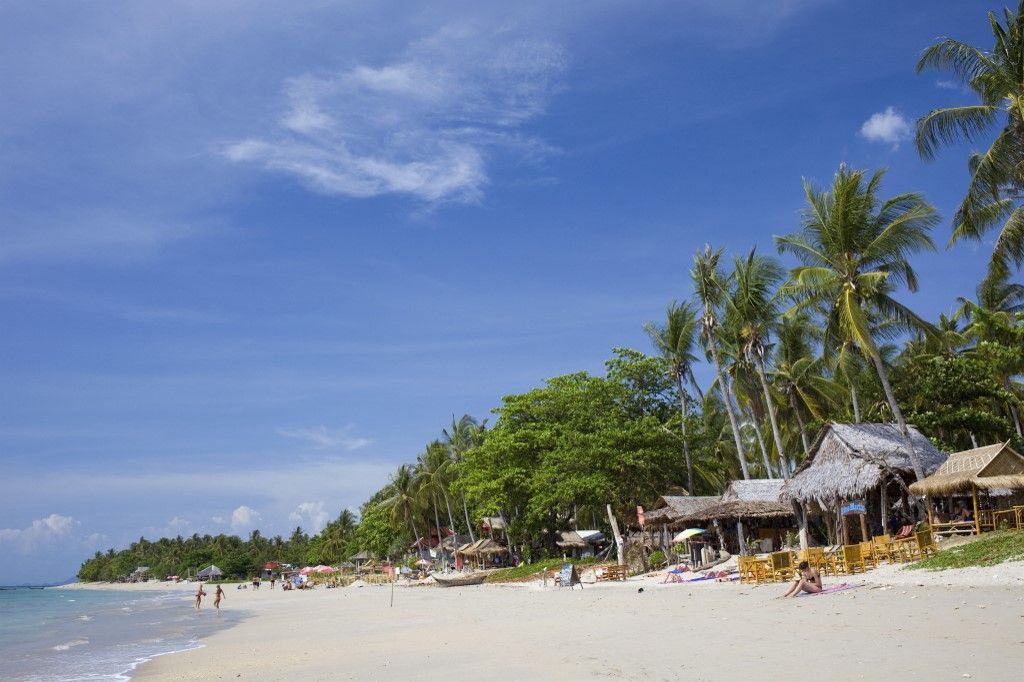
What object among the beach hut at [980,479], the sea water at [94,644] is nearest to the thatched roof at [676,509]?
the beach hut at [980,479]

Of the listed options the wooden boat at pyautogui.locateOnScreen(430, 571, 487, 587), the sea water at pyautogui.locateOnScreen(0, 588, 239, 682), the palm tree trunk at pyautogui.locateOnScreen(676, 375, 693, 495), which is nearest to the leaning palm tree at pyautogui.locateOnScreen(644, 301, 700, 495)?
the palm tree trunk at pyautogui.locateOnScreen(676, 375, 693, 495)

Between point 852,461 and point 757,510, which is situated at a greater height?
point 852,461

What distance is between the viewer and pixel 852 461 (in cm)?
2120

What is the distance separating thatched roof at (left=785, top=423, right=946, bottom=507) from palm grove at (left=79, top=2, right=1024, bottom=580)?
116 centimetres

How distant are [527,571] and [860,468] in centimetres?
1759

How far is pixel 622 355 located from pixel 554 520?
9.91m

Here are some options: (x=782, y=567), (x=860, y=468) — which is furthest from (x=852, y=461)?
(x=782, y=567)

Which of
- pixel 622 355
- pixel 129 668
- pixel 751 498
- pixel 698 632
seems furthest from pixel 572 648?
pixel 622 355

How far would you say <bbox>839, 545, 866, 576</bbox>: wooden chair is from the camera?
16.7m

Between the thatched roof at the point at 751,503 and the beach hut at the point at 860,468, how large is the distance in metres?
1.40

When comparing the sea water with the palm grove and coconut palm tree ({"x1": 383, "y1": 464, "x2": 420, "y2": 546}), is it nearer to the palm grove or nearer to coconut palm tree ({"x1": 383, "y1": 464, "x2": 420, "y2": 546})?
the palm grove

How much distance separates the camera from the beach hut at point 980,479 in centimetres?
1758

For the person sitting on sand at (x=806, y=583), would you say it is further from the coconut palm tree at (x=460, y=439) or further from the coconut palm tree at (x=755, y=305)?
the coconut palm tree at (x=460, y=439)

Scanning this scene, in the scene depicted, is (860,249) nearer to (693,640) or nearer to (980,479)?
(980,479)
